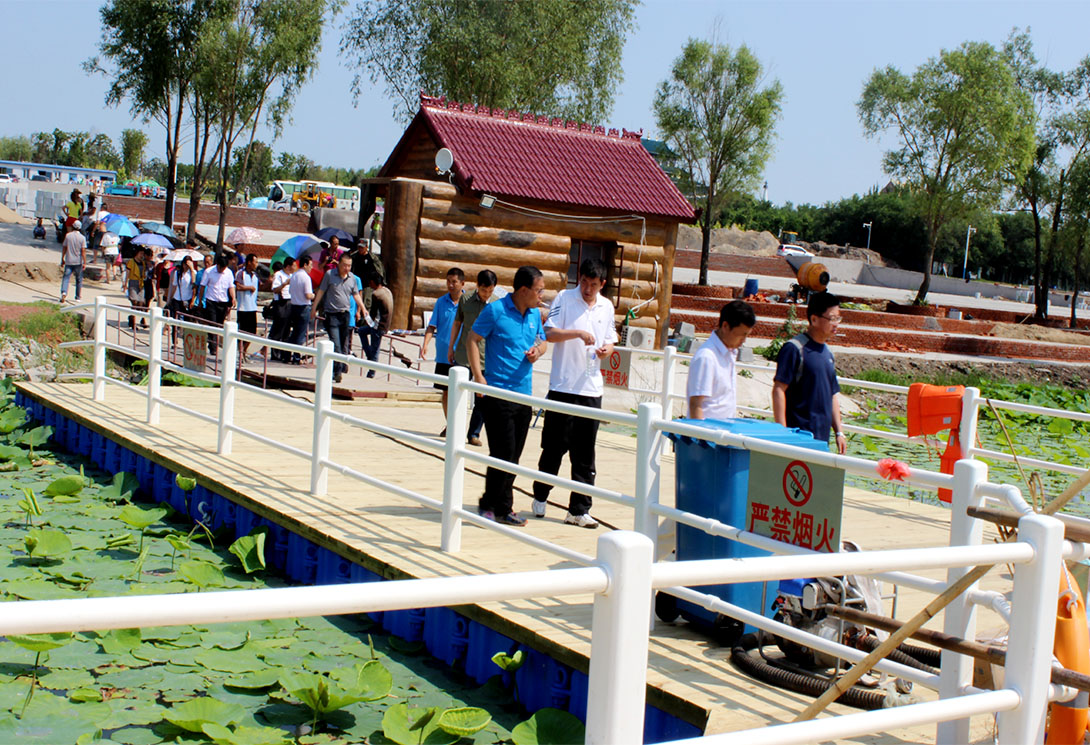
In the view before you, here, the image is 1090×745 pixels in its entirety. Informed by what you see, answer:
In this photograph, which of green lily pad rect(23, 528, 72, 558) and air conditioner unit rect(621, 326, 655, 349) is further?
air conditioner unit rect(621, 326, 655, 349)

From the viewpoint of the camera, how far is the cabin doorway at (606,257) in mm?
23188

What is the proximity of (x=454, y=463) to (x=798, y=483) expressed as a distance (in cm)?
256

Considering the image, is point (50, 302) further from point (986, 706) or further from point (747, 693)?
point (986, 706)

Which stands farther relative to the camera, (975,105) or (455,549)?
(975,105)

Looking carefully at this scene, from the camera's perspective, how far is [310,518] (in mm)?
7051

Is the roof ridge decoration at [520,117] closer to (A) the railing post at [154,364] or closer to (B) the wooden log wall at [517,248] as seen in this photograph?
(B) the wooden log wall at [517,248]

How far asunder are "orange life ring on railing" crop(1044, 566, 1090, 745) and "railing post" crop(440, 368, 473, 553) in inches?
139

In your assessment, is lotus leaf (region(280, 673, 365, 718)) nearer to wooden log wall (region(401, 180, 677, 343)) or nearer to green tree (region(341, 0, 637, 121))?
wooden log wall (region(401, 180, 677, 343))

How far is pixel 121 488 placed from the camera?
9.02 meters

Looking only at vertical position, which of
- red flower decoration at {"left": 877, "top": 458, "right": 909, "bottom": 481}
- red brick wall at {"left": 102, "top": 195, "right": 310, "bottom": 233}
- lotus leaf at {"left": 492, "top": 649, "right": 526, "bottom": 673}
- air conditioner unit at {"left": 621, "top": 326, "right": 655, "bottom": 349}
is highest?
red brick wall at {"left": 102, "top": 195, "right": 310, "bottom": 233}

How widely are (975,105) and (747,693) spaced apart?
3793 centimetres

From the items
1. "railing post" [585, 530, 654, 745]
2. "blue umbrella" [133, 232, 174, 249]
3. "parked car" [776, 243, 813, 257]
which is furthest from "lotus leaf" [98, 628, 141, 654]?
"parked car" [776, 243, 813, 257]

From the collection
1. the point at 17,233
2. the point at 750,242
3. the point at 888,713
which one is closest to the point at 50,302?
the point at 17,233

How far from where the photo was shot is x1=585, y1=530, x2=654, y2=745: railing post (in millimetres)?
2221
